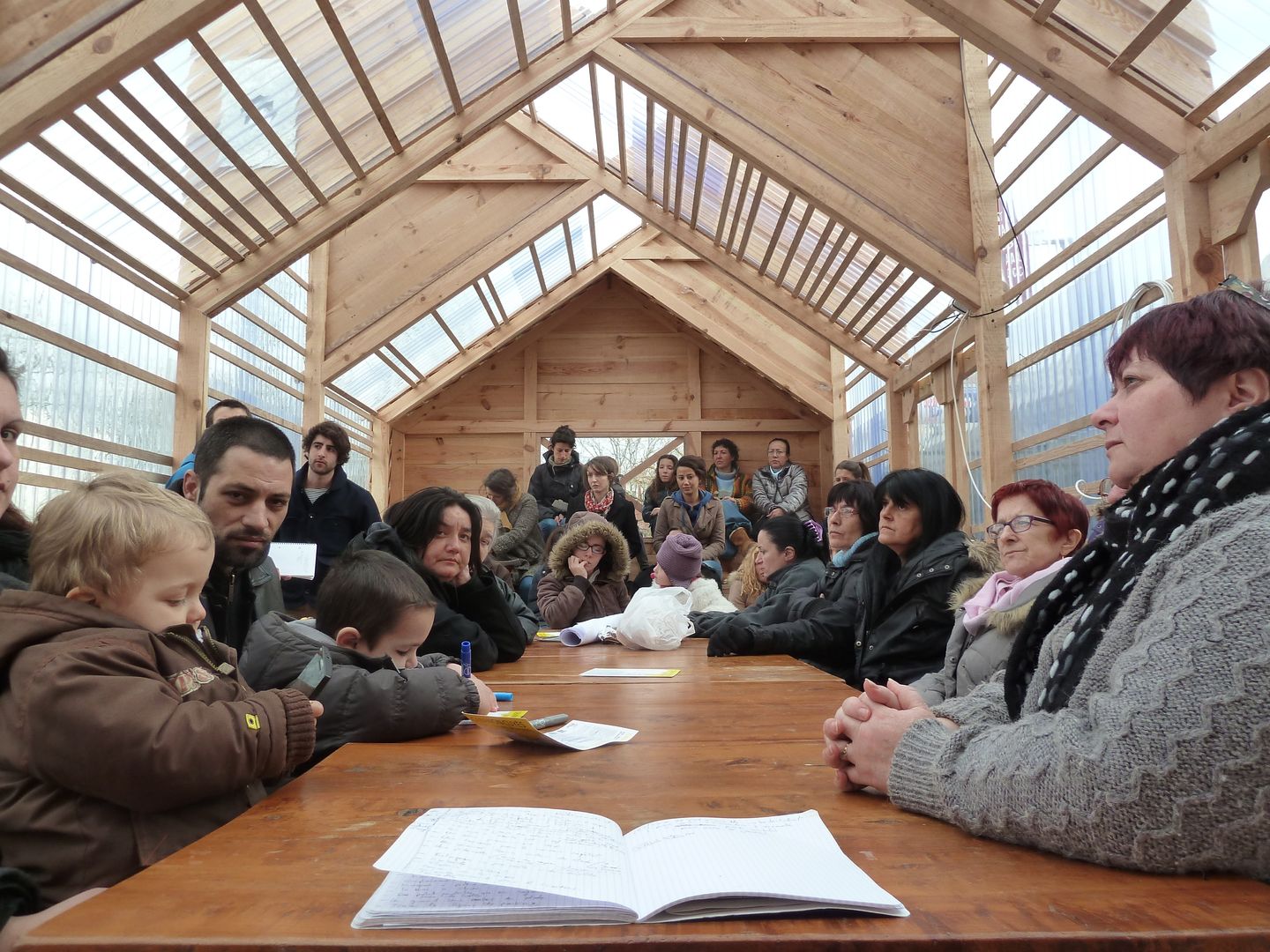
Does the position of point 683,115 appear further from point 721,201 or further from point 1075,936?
point 1075,936

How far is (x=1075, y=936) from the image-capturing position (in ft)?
2.33

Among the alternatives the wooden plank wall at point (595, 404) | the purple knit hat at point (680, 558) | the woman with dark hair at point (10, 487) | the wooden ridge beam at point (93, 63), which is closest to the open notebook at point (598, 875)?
the woman with dark hair at point (10, 487)

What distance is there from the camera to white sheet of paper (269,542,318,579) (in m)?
3.66

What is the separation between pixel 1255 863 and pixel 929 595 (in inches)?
78.2

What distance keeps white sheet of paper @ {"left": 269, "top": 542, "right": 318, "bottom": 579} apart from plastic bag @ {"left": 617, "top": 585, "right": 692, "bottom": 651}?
1.25 meters

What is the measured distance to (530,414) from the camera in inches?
430

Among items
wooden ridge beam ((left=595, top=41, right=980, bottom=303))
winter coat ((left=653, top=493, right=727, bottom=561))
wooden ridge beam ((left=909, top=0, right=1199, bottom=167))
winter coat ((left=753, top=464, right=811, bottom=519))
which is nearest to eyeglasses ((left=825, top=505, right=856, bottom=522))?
wooden ridge beam ((left=909, top=0, right=1199, bottom=167))

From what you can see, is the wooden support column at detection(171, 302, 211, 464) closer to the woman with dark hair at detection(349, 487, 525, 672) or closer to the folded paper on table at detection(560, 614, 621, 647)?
the folded paper on table at detection(560, 614, 621, 647)

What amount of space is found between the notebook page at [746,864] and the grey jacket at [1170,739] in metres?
0.19

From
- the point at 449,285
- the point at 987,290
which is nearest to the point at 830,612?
the point at 987,290

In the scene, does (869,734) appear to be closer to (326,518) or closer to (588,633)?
(588,633)

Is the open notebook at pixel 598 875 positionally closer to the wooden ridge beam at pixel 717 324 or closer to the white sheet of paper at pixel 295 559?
the white sheet of paper at pixel 295 559

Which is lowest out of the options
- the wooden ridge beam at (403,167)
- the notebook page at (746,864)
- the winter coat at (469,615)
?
the notebook page at (746,864)

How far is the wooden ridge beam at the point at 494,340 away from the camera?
10555 millimetres
